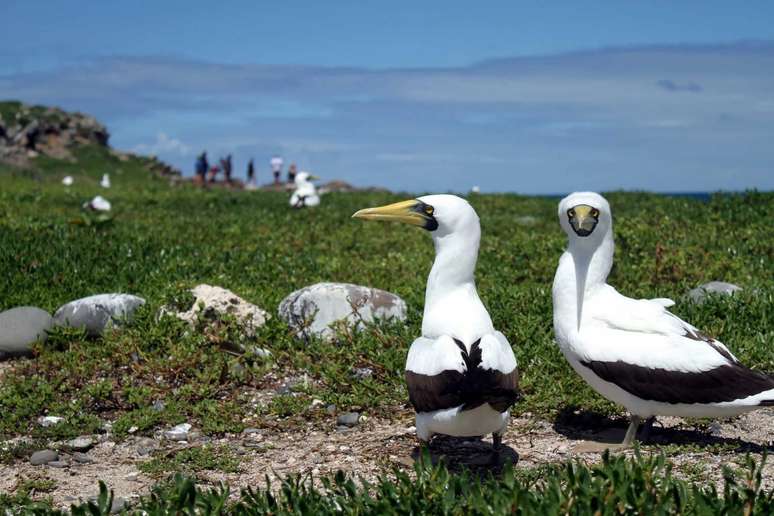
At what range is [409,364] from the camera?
5805mm

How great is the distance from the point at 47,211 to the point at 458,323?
15.6 metres

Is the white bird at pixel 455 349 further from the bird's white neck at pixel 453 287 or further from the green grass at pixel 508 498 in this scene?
the green grass at pixel 508 498

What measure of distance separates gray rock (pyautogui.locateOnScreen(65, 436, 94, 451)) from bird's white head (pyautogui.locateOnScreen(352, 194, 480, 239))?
3.00 metres

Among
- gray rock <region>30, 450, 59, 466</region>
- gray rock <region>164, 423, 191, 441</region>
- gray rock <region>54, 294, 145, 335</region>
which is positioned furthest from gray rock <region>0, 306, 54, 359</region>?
gray rock <region>164, 423, 191, 441</region>

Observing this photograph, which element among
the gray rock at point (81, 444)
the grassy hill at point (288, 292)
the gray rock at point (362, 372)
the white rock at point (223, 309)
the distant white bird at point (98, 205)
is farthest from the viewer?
the distant white bird at point (98, 205)

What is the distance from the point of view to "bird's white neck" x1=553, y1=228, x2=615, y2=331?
6293 mm

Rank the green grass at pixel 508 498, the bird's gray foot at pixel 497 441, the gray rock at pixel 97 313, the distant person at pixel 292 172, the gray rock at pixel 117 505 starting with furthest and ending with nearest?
the distant person at pixel 292 172
the gray rock at pixel 97 313
the bird's gray foot at pixel 497 441
the gray rock at pixel 117 505
the green grass at pixel 508 498

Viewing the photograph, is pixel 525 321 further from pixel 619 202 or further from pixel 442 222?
pixel 619 202

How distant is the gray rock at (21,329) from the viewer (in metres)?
9.10

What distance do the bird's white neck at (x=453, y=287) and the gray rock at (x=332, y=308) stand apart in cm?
293

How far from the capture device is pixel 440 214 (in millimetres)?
6059

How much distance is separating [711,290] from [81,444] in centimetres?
687

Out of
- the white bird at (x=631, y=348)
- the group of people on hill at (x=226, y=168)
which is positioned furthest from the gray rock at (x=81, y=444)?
the group of people on hill at (x=226, y=168)

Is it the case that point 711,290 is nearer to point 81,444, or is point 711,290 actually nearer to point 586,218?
point 586,218
